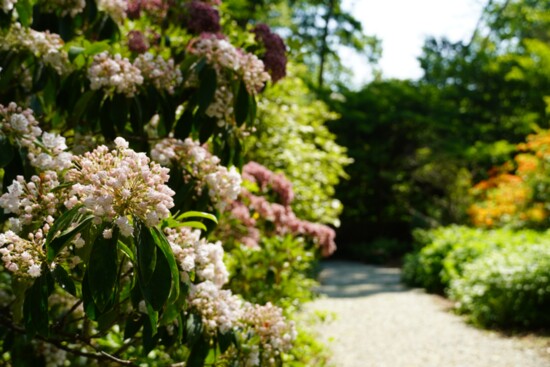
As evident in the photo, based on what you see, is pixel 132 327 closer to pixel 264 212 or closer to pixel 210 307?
pixel 210 307

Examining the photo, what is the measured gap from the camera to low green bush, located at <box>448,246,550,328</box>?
5574 mm

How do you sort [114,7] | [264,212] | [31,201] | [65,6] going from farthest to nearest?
[264,212] → [114,7] → [65,6] → [31,201]

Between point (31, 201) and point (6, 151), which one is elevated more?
point (6, 151)

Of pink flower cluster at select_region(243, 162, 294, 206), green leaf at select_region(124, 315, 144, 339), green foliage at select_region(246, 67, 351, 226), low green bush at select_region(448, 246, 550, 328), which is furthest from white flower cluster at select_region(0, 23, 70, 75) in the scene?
low green bush at select_region(448, 246, 550, 328)

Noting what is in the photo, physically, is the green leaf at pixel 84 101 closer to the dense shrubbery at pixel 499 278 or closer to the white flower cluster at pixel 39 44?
the white flower cluster at pixel 39 44

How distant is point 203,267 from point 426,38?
2324cm

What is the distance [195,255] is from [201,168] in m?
0.33

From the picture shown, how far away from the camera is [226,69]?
1910mm

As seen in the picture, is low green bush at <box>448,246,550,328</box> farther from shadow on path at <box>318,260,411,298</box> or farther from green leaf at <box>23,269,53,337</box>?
green leaf at <box>23,269,53,337</box>

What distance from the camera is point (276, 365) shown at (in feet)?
6.61

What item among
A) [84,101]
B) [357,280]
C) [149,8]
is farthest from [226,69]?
[357,280]

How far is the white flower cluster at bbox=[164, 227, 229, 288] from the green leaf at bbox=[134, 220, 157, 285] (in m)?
0.31

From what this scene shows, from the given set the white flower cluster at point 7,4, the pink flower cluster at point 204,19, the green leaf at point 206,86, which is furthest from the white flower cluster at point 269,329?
the white flower cluster at point 7,4

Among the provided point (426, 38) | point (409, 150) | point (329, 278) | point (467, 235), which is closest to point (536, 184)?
point (467, 235)
